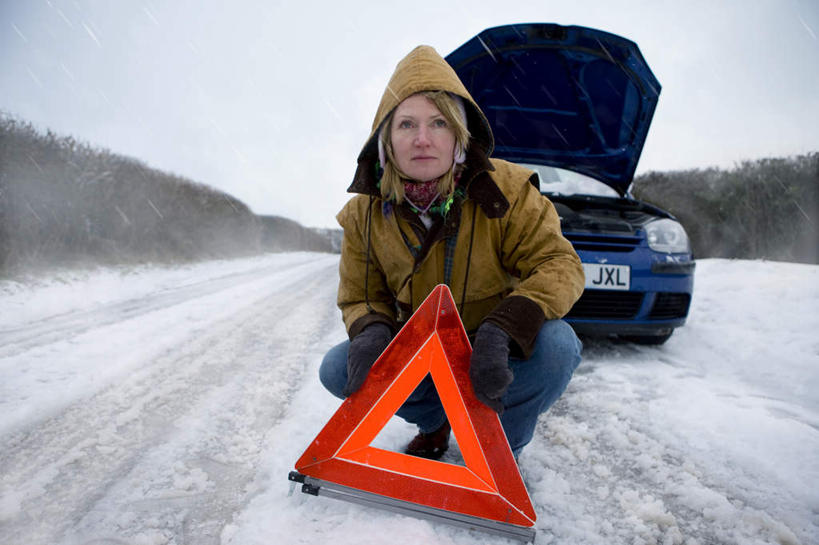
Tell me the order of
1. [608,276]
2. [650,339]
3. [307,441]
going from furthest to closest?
[650,339]
[608,276]
[307,441]

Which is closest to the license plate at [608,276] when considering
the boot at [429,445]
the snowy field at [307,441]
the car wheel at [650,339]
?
the snowy field at [307,441]

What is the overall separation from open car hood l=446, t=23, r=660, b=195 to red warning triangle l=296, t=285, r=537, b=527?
7.39ft

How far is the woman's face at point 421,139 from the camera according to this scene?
53.7 inches

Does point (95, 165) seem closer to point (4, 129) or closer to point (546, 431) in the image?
point (4, 129)

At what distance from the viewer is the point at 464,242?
1.46 meters

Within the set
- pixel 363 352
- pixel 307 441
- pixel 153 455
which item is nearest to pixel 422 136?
pixel 363 352

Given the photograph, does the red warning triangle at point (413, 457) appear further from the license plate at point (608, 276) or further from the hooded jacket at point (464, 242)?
the license plate at point (608, 276)

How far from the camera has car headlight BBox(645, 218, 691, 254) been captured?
2627mm

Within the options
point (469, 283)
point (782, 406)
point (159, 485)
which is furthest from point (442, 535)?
point (782, 406)

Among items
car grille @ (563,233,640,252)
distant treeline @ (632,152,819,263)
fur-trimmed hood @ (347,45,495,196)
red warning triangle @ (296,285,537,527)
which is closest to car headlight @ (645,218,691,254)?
car grille @ (563,233,640,252)

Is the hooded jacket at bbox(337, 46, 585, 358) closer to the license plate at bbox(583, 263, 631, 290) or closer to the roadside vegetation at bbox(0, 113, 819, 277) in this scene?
the license plate at bbox(583, 263, 631, 290)

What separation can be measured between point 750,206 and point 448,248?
38.6 ft

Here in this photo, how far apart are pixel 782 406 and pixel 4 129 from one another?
10819 millimetres

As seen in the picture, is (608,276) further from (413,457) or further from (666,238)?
(413,457)
